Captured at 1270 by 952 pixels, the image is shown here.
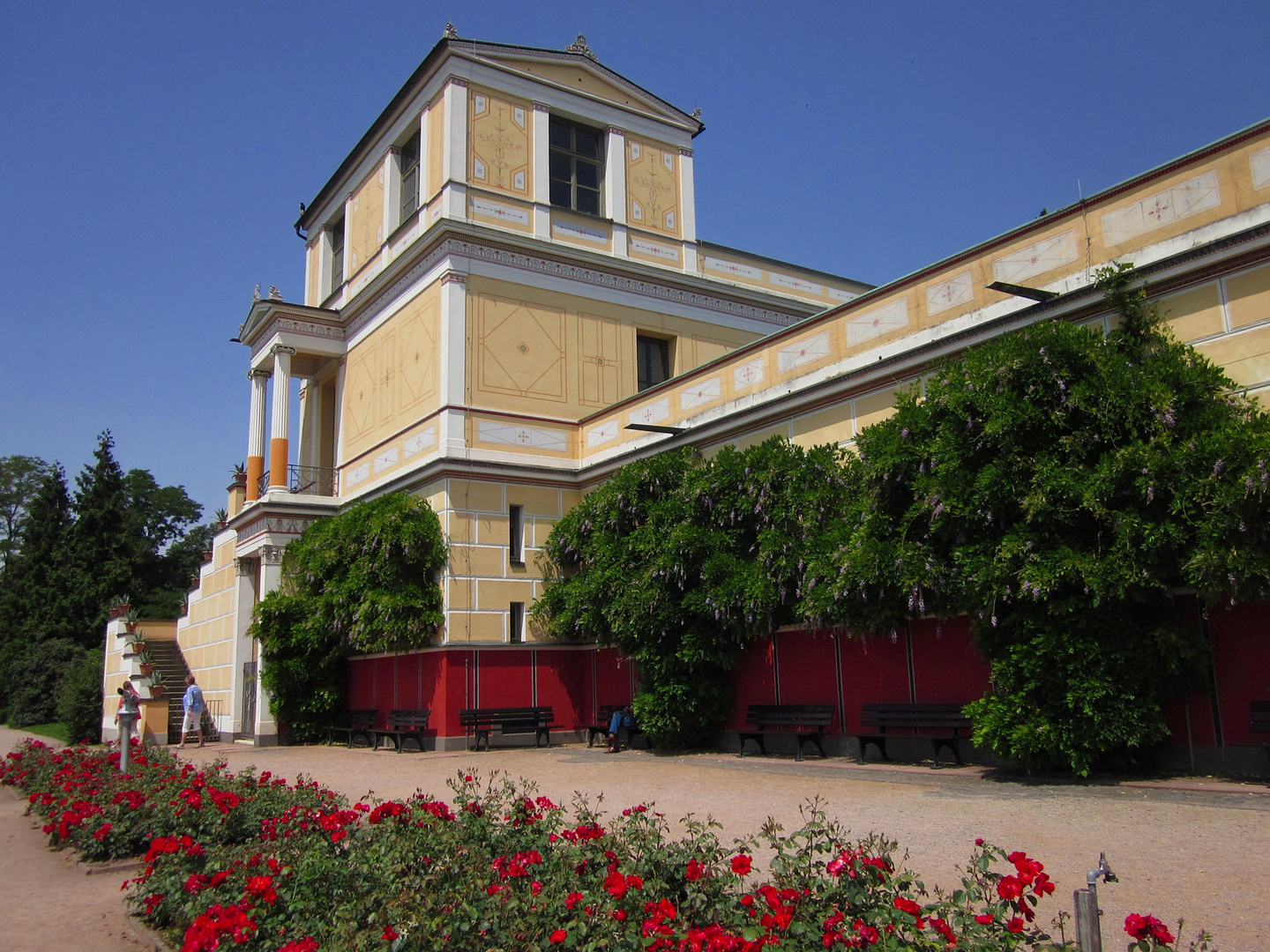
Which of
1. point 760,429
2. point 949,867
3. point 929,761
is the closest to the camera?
point 949,867

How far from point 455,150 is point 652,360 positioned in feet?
23.0

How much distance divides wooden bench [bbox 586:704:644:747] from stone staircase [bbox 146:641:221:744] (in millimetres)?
11984

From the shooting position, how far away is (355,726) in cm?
2353

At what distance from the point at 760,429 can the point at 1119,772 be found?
28.3 ft

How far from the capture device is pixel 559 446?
23.5m

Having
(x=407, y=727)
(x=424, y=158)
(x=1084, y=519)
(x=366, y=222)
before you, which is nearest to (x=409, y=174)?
(x=424, y=158)

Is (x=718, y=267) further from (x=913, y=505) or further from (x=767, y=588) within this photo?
(x=913, y=505)

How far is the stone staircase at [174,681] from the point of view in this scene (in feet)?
90.5

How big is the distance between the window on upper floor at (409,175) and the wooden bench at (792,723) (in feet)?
51.8

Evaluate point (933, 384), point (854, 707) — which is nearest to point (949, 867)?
point (933, 384)

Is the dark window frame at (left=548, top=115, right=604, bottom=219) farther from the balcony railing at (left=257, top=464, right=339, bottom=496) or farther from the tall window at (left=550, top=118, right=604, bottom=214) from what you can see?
the balcony railing at (left=257, top=464, right=339, bottom=496)

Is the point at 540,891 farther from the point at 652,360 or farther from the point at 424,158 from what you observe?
the point at 424,158

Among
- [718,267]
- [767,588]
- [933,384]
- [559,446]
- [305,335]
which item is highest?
[718,267]

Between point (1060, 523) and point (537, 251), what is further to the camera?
point (537, 251)
